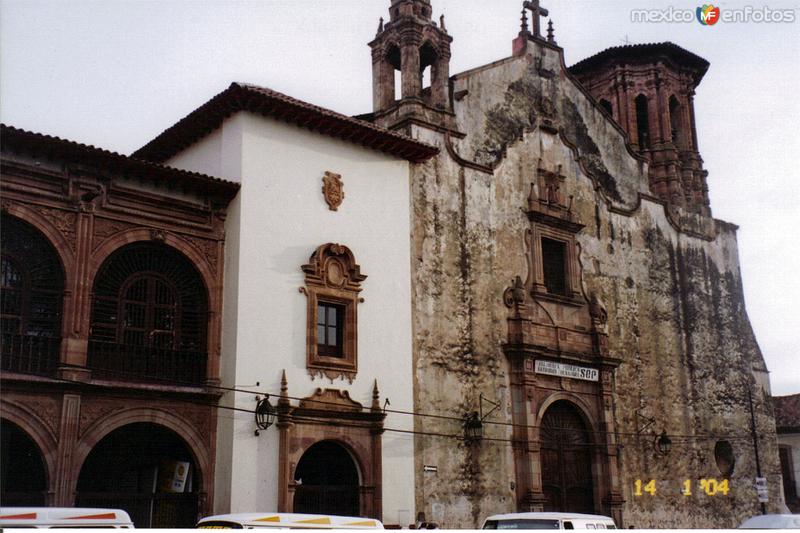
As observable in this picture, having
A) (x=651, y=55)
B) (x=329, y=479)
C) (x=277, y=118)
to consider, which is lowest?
(x=329, y=479)

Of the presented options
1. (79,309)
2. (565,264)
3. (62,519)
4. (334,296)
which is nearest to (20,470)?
(79,309)

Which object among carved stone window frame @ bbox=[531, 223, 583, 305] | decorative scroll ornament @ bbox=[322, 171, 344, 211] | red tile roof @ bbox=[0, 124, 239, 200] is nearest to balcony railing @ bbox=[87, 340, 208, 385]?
red tile roof @ bbox=[0, 124, 239, 200]

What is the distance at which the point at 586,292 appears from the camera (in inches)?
1073

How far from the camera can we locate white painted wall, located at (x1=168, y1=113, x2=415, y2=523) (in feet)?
63.0

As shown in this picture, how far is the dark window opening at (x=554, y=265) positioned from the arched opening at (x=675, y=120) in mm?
9264

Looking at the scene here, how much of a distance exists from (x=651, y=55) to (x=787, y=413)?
18212 mm

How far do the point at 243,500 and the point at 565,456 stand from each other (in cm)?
1017

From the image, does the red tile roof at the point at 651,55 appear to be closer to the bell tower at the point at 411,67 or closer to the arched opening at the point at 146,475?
the bell tower at the point at 411,67

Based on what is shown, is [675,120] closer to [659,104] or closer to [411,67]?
[659,104]

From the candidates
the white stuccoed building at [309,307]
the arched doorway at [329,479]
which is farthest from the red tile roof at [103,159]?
the arched doorway at [329,479]

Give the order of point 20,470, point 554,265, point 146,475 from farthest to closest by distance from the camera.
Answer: point 554,265 < point 146,475 < point 20,470

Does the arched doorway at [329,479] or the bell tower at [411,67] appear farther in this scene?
the bell tower at [411,67]

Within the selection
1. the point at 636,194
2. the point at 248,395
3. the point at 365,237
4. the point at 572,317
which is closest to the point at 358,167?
the point at 365,237
